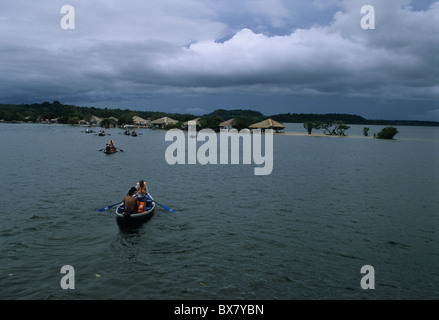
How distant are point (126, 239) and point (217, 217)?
599 cm

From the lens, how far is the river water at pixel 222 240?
11.4m

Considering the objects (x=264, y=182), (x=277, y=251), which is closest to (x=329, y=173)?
(x=264, y=182)

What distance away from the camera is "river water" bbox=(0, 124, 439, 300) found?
11.4 m

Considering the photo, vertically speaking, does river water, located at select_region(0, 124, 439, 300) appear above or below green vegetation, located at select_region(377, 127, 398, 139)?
below

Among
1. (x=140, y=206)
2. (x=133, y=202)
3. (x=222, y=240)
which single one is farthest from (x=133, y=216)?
(x=222, y=240)

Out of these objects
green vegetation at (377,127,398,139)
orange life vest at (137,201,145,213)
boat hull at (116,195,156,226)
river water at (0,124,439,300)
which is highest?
green vegetation at (377,127,398,139)

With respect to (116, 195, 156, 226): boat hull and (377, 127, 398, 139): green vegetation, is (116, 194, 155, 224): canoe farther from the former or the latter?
(377, 127, 398, 139): green vegetation

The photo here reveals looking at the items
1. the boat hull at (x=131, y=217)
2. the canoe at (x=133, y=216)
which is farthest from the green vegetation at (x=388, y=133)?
the boat hull at (x=131, y=217)

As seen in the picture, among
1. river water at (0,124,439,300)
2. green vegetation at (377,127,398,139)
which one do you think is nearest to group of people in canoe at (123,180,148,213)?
river water at (0,124,439,300)

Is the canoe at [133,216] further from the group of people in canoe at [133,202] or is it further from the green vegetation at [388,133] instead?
the green vegetation at [388,133]

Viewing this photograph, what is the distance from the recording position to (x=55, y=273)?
11914mm

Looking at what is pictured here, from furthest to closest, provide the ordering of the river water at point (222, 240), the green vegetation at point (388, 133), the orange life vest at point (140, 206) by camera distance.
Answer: the green vegetation at point (388, 133)
the orange life vest at point (140, 206)
the river water at point (222, 240)

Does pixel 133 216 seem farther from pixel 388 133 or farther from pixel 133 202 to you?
pixel 388 133

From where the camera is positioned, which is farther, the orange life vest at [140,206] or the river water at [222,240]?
the orange life vest at [140,206]
